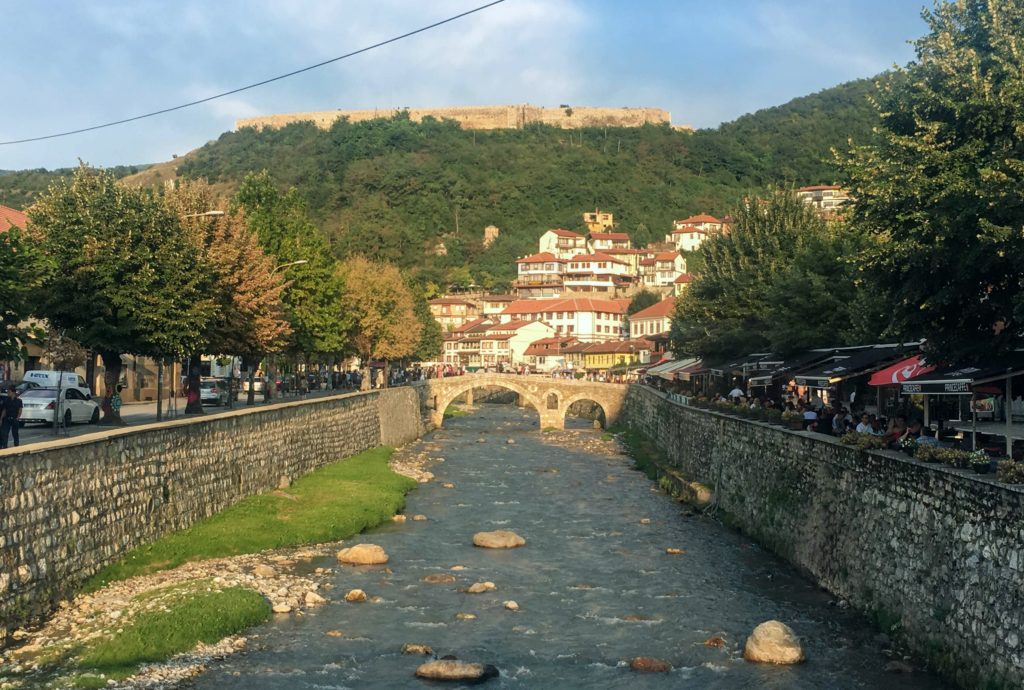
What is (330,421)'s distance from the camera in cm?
5341

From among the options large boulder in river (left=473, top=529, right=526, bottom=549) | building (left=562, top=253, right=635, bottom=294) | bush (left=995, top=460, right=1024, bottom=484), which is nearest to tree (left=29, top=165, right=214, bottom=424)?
large boulder in river (left=473, top=529, right=526, bottom=549)

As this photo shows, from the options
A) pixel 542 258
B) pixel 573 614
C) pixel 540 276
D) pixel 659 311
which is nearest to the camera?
pixel 573 614

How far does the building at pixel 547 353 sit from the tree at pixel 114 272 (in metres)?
109

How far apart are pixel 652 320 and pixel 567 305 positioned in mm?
20606

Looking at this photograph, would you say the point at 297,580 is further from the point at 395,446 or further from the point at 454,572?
the point at 395,446

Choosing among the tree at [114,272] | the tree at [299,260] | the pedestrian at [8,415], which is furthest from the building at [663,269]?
the pedestrian at [8,415]

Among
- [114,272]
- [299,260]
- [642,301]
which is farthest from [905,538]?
[642,301]

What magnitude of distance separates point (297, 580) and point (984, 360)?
18639 millimetres

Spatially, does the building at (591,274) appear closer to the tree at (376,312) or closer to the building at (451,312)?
the building at (451,312)

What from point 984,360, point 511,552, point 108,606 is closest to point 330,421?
point 511,552

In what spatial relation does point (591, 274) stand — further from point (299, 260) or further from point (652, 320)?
point (299, 260)

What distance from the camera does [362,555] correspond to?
1282 inches

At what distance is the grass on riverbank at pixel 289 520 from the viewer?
1104 inches

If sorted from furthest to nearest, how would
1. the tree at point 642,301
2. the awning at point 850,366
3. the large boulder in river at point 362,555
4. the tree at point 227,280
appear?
the tree at point 642,301
the tree at point 227,280
the large boulder in river at point 362,555
the awning at point 850,366
